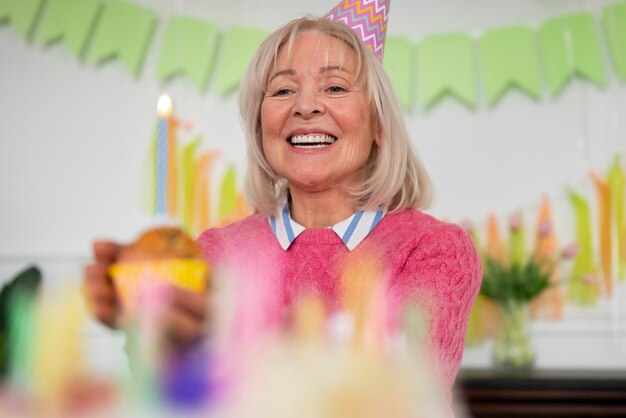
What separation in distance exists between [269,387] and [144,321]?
53 mm

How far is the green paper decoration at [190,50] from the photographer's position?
9.00 feet

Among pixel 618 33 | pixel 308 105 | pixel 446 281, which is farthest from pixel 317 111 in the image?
pixel 618 33

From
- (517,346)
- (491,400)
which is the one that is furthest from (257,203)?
(517,346)

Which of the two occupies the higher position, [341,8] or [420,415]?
[341,8]

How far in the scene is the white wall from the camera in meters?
2.58

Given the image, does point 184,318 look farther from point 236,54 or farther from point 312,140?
point 236,54

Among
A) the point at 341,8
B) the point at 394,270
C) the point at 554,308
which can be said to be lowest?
the point at 554,308

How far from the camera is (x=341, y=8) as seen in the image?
115 cm

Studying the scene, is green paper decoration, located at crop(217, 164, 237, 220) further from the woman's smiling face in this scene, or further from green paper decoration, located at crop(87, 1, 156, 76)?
the woman's smiling face

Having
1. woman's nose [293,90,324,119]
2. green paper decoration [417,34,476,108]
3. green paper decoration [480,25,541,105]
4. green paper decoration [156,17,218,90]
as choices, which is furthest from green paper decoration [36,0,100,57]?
woman's nose [293,90,324,119]

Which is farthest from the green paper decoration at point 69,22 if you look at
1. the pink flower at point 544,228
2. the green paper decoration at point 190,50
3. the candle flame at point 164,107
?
the candle flame at point 164,107

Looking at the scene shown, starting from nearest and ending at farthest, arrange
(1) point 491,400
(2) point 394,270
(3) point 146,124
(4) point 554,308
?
1. (2) point 394,270
2. (1) point 491,400
3. (4) point 554,308
4. (3) point 146,124

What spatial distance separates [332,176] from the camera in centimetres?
97

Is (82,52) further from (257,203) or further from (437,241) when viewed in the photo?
(437,241)
